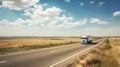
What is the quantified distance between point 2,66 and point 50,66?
11.2 ft

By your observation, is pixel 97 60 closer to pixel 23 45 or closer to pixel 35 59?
pixel 35 59

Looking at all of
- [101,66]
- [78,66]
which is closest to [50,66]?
[78,66]

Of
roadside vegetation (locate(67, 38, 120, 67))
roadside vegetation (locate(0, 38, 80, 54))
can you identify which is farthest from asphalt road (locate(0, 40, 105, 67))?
roadside vegetation (locate(0, 38, 80, 54))

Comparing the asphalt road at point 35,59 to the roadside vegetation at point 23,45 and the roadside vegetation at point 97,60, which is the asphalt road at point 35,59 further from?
the roadside vegetation at point 23,45

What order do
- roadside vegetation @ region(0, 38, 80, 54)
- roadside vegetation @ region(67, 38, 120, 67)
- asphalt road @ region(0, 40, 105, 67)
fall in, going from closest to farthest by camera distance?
asphalt road @ region(0, 40, 105, 67) → roadside vegetation @ region(67, 38, 120, 67) → roadside vegetation @ region(0, 38, 80, 54)

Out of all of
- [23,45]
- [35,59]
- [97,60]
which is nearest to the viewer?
[97,60]

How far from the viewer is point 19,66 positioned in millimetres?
9688

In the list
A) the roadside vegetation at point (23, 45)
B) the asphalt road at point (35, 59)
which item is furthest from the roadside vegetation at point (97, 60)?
Result: the roadside vegetation at point (23, 45)

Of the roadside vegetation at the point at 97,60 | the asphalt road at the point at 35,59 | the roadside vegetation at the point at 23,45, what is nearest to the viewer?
the asphalt road at the point at 35,59

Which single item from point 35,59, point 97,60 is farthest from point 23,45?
point 97,60

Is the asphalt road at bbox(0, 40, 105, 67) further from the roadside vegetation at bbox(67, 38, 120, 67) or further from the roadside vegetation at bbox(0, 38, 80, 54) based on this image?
the roadside vegetation at bbox(0, 38, 80, 54)

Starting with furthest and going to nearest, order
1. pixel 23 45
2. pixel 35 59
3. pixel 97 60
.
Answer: pixel 23 45, pixel 35 59, pixel 97 60

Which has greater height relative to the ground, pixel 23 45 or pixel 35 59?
pixel 35 59

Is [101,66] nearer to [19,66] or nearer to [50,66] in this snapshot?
[50,66]
